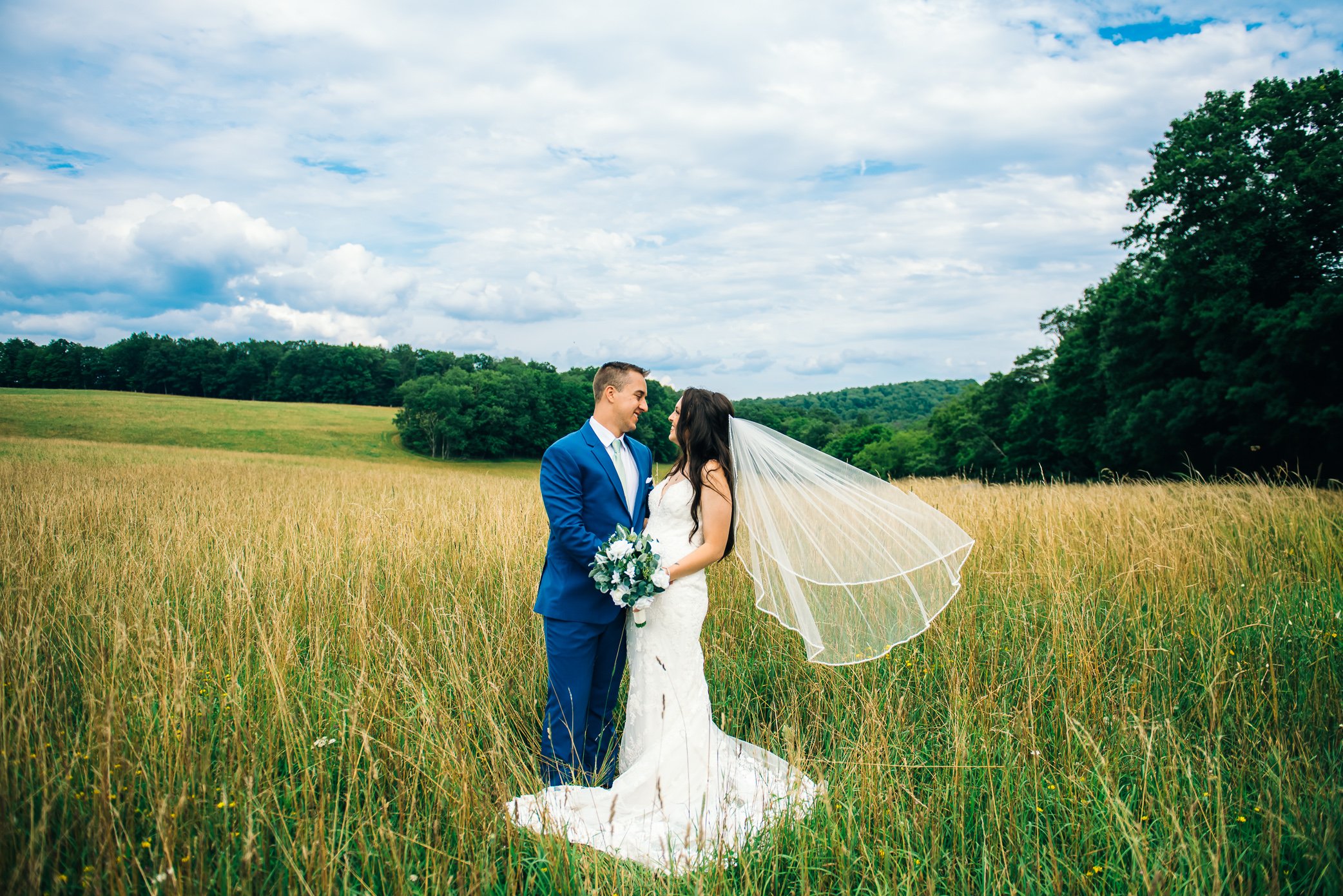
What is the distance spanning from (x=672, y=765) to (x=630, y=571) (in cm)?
105

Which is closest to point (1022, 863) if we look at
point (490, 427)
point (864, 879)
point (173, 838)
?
point (864, 879)

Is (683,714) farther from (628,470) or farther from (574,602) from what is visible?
(628,470)

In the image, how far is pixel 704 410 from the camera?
3438mm

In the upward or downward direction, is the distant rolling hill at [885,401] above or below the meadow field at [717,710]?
above

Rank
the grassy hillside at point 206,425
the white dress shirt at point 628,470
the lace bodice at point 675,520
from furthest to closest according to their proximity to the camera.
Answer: the grassy hillside at point 206,425 < the white dress shirt at point 628,470 < the lace bodice at point 675,520

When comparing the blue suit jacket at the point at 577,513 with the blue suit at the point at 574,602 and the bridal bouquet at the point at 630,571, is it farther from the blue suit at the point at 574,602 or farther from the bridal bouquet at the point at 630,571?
the bridal bouquet at the point at 630,571

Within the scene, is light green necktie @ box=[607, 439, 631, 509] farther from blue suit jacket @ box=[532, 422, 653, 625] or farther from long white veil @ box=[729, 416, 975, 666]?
long white veil @ box=[729, 416, 975, 666]

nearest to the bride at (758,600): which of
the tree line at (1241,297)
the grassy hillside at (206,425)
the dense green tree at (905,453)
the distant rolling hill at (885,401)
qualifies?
the tree line at (1241,297)

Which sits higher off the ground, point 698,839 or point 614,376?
point 614,376

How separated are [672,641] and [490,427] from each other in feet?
171

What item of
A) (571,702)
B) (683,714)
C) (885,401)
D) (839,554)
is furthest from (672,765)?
(885,401)

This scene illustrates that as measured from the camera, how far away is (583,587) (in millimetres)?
3246

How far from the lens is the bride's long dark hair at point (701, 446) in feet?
10.8

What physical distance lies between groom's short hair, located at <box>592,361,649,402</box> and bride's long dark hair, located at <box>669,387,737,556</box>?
339 mm
